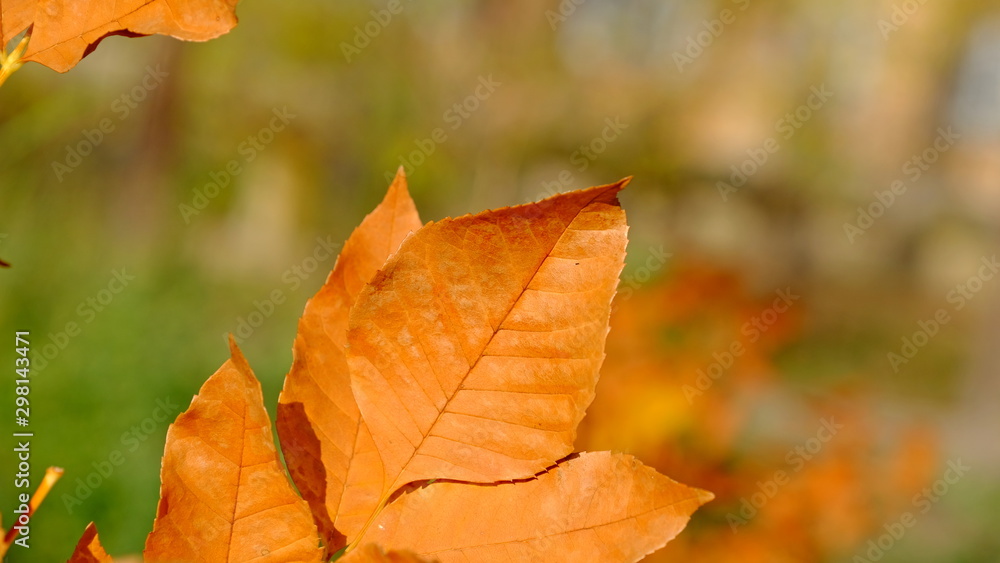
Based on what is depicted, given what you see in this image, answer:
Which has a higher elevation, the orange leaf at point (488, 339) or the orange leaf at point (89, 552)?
the orange leaf at point (488, 339)

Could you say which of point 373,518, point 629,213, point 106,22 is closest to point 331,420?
point 373,518

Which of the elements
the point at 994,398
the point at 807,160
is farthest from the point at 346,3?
the point at 994,398

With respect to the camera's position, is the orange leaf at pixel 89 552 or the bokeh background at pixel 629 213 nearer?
the orange leaf at pixel 89 552

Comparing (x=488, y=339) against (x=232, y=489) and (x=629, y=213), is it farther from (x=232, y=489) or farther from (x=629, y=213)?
(x=629, y=213)

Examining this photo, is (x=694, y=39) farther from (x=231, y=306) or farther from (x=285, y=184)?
(x=231, y=306)

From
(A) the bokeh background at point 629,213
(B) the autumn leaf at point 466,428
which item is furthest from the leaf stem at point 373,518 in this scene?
(A) the bokeh background at point 629,213

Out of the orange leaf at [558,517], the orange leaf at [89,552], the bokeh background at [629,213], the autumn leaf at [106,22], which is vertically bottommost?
the bokeh background at [629,213]

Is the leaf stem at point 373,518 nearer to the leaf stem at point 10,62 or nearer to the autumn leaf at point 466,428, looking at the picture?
the autumn leaf at point 466,428
